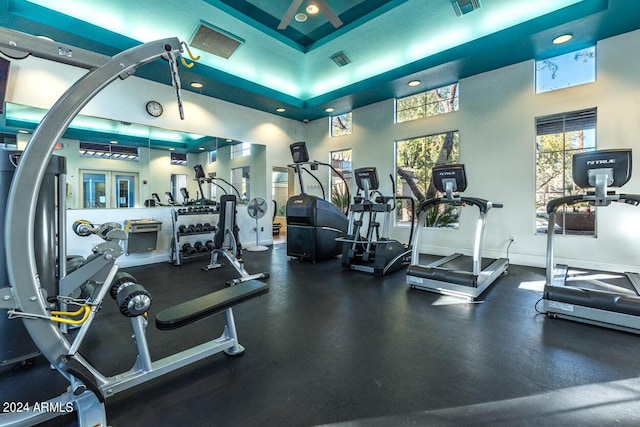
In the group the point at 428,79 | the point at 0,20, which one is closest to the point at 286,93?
the point at 428,79

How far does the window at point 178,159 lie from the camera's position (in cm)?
576

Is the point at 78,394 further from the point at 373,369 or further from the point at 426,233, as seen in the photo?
the point at 426,233

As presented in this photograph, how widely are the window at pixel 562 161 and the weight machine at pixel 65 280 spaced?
18.5ft

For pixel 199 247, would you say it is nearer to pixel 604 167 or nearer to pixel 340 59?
pixel 340 59

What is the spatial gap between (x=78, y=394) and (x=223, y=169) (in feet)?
18.7

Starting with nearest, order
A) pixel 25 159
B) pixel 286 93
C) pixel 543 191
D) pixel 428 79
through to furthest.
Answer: pixel 25 159, pixel 543 191, pixel 428 79, pixel 286 93

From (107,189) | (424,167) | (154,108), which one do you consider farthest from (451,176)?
(107,189)

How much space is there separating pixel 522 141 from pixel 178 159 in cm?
653

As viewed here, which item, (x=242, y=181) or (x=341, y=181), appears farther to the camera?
(x=341, y=181)

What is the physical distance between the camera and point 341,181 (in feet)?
25.1

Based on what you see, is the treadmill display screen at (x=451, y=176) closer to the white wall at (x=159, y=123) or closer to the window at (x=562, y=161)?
the window at (x=562, y=161)

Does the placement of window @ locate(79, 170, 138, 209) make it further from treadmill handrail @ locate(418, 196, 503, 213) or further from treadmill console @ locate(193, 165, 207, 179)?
treadmill handrail @ locate(418, 196, 503, 213)

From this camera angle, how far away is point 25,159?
124 centimetres

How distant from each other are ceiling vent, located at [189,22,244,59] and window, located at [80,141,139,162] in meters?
2.23
